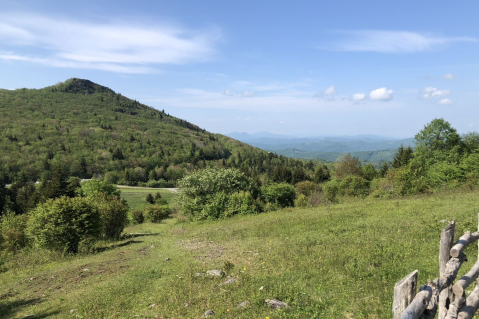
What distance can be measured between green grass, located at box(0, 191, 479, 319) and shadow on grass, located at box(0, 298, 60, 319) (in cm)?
4

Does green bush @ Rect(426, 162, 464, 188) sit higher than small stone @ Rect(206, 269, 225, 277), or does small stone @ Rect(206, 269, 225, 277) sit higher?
green bush @ Rect(426, 162, 464, 188)

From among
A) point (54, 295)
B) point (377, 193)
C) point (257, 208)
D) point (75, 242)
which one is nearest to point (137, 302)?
point (54, 295)

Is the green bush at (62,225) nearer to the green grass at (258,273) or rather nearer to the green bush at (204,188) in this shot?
the green grass at (258,273)

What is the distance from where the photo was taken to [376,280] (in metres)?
6.98

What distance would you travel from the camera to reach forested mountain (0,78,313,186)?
109938 millimetres

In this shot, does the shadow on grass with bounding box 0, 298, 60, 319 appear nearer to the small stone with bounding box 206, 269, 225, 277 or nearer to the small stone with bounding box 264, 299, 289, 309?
the small stone with bounding box 206, 269, 225, 277

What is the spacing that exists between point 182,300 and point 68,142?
156m

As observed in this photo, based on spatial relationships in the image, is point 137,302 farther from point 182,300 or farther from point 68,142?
point 68,142

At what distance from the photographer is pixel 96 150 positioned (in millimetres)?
133000

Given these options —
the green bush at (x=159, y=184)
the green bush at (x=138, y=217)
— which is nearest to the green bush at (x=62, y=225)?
the green bush at (x=138, y=217)

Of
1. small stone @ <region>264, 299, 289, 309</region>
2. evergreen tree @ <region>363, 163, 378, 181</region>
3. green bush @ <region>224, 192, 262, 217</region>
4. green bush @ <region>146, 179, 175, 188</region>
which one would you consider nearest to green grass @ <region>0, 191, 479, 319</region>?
small stone @ <region>264, 299, 289, 309</region>

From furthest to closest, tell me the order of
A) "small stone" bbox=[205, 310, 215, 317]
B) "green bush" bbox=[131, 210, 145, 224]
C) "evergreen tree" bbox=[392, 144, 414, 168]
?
"evergreen tree" bbox=[392, 144, 414, 168] → "green bush" bbox=[131, 210, 145, 224] → "small stone" bbox=[205, 310, 215, 317]

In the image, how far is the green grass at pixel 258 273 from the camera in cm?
662

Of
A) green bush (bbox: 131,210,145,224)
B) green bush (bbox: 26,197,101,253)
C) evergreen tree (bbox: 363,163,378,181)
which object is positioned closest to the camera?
green bush (bbox: 26,197,101,253)
